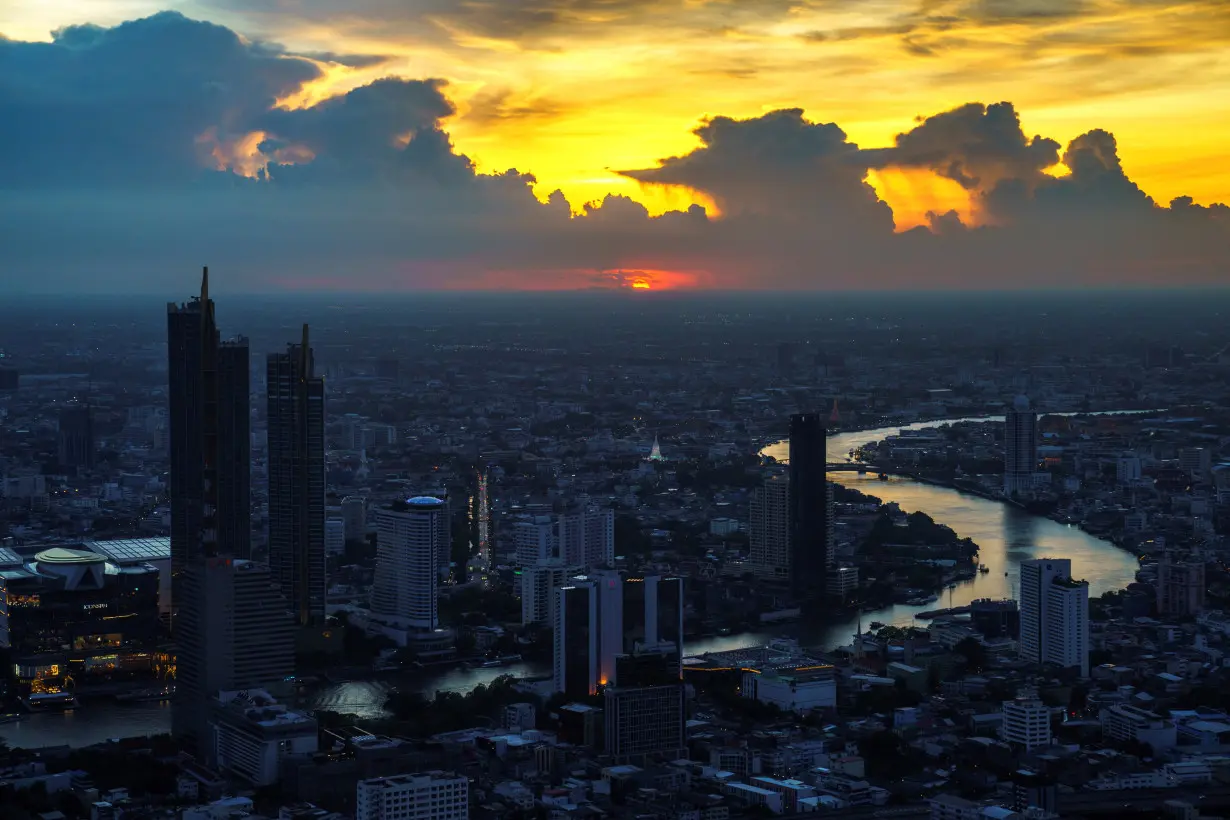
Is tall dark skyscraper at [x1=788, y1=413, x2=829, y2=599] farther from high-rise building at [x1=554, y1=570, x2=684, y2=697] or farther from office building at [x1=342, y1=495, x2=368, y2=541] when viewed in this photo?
high-rise building at [x1=554, y1=570, x2=684, y2=697]

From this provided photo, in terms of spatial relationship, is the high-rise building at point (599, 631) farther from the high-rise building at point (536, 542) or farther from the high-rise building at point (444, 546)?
the high-rise building at point (536, 542)

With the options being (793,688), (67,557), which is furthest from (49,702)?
(793,688)

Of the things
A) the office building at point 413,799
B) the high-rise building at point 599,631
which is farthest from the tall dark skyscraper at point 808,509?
the office building at point 413,799

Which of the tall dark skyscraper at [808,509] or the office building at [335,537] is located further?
the office building at [335,537]

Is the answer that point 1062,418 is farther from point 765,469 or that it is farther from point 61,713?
point 61,713

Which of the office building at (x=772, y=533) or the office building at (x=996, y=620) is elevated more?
the office building at (x=772, y=533)
